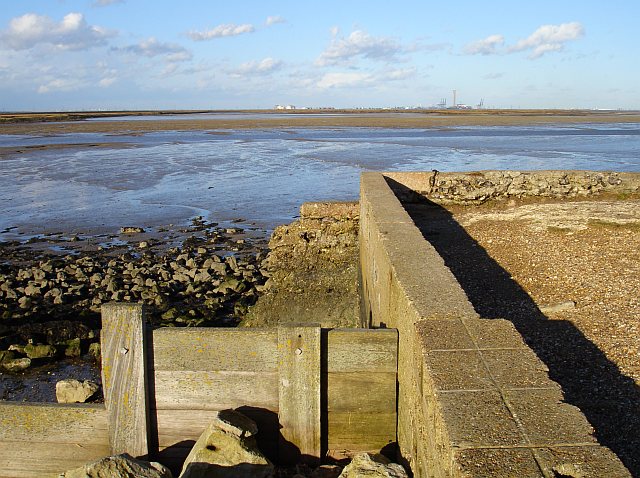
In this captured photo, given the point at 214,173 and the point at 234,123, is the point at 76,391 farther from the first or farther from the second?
the point at 234,123

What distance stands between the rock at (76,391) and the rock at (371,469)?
3564 millimetres

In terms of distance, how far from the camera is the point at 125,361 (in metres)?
4.70

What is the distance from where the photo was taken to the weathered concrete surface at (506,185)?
39.8 ft

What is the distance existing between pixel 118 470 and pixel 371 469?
1809 mm

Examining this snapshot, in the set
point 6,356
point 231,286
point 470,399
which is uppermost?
point 470,399

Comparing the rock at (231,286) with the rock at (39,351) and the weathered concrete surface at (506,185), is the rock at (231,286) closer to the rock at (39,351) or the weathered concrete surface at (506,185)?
the rock at (39,351)

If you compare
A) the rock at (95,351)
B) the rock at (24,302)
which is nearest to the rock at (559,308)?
the rock at (95,351)

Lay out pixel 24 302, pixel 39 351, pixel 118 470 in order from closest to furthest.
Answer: pixel 118 470, pixel 39 351, pixel 24 302

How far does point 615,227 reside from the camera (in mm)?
9320

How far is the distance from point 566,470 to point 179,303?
1044cm

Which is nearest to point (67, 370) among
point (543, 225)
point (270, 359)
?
point (270, 359)

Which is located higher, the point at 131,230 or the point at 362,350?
the point at 362,350

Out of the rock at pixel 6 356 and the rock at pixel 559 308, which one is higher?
the rock at pixel 559 308

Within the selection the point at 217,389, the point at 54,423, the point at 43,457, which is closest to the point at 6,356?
the point at 43,457
